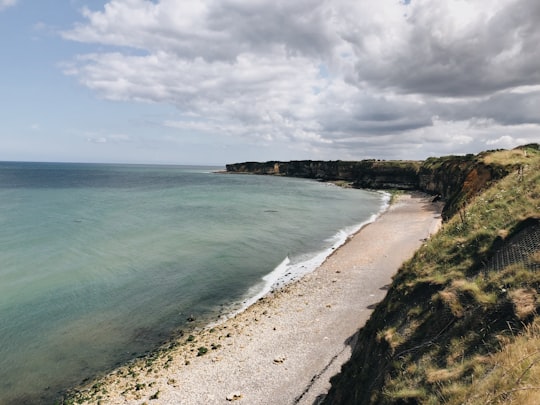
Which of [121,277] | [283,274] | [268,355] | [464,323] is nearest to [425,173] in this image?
[283,274]

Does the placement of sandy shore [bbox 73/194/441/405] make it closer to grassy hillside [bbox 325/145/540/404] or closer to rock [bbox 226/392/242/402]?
rock [bbox 226/392/242/402]

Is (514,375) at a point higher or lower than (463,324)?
higher

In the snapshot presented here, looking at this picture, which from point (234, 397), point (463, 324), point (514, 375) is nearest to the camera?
point (514, 375)

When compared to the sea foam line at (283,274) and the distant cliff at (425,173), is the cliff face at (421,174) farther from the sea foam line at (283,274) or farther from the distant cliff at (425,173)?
the sea foam line at (283,274)

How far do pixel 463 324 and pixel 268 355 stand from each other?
1224cm

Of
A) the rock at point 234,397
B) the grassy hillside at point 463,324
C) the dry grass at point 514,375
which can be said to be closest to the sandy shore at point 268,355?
the rock at point 234,397

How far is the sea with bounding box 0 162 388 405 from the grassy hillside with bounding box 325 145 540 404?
15337 millimetres

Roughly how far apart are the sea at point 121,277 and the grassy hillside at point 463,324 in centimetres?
1534

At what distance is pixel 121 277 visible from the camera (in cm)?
3306

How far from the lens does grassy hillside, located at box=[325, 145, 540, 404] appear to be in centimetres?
672

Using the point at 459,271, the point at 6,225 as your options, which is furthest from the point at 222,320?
Result: the point at 6,225

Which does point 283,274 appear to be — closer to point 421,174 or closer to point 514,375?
point 514,375

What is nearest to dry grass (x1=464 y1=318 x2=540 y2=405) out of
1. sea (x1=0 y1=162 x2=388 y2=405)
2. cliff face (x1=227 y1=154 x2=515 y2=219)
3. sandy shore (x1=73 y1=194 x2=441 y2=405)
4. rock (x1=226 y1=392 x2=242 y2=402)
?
sandy shore (x1=73 y1=194 x2=441 y2=405)

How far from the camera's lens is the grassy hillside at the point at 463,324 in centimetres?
672
